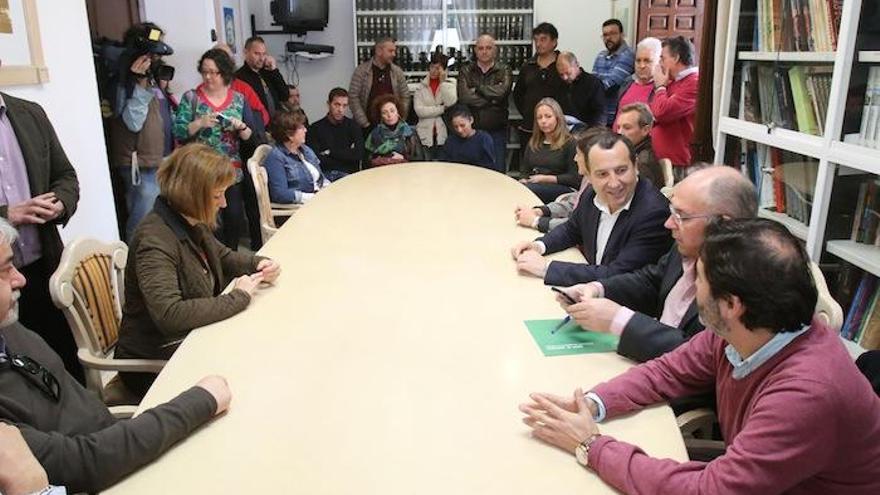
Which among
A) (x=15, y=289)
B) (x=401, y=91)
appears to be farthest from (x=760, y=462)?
(x=401, y=91)

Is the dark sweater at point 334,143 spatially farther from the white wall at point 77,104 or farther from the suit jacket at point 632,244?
the suit jacket at point 632,244

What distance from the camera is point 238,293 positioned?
6.15 ft

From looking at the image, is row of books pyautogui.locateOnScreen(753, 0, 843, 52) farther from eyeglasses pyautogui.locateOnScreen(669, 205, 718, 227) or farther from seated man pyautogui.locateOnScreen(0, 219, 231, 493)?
seated man pyautogui.locateOnScreen(0, 219, 231, 493)

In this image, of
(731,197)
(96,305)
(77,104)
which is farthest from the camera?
(77,104)

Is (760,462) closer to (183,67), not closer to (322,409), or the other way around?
(322,409)

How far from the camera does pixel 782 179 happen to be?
2791 millimetres

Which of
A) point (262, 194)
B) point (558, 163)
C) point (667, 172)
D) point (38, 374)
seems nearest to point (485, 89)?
point (558, 163)

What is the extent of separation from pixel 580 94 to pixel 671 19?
1035 millimetres

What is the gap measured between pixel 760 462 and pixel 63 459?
44.4 inches

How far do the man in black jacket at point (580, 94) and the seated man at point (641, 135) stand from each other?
2.39 m

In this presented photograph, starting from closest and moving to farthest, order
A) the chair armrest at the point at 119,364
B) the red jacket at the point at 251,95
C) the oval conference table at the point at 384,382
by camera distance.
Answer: the oval conference table at the point at 384,382 < the chair armrest at the point at 119,364 < the red jacket at the point at 251,95

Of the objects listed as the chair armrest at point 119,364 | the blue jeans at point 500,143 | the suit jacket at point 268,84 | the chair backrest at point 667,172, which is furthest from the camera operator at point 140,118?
the blue jeans at point 500,143

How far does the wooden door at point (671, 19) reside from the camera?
18.3 feet

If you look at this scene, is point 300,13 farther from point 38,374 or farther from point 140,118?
point 38,374
